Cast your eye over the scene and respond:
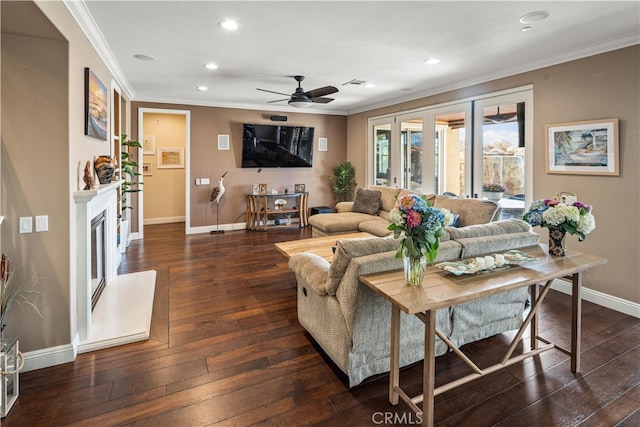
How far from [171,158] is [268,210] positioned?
2.97m

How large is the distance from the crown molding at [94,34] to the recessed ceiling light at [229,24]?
40.9 inches

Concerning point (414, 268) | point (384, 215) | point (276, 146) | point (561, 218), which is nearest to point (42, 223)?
point (414, 268)

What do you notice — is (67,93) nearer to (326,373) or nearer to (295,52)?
(295,52)

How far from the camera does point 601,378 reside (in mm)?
2350

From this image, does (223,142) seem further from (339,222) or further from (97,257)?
(97,257)

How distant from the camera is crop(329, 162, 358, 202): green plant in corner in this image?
8141 mm

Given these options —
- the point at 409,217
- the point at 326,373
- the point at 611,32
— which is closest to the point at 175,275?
the point at 326,373

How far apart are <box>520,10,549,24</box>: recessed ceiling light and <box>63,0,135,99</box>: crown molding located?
357 cm

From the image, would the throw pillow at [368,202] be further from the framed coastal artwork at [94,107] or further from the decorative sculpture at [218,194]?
the framed coastal artwork at [94,107]

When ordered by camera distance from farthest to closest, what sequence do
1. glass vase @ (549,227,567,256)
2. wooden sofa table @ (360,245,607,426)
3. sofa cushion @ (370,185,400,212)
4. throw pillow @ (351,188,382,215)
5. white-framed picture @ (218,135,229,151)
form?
white-framed picture @ (218,135,229,151)
throw pillow @ (351,188,382,215)
sofa cushion @ (370,185,400,212)
glass vase @ (549,227,567,256)
wooden sofa table @ (360,245,607,426)

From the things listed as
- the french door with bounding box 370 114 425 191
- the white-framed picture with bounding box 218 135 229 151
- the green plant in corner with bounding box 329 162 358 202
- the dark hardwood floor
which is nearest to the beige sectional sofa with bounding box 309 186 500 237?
the french door with bounding box 370 114 425 191

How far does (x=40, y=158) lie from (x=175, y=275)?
2.42 m

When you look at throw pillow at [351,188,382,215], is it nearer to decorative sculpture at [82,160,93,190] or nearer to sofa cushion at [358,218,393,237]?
sofa cushion at [358,218,393,237]

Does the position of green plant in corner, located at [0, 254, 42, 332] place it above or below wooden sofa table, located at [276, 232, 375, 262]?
below
